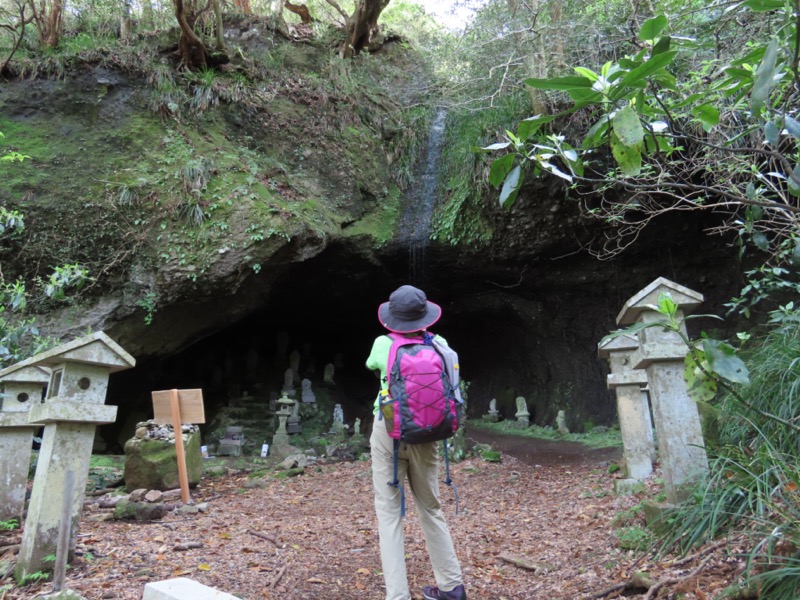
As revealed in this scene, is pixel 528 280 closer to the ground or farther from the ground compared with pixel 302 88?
closer to the ground

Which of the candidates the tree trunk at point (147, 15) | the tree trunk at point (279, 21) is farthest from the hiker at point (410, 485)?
the tree trunk at point (279, 21)

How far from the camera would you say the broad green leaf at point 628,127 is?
143 centimetres

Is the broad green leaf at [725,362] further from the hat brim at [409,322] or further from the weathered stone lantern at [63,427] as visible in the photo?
the weathered stone lantern at [63,427]

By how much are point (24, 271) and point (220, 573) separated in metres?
7.14

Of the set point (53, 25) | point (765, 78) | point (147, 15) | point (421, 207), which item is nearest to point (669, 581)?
point (765, 78)

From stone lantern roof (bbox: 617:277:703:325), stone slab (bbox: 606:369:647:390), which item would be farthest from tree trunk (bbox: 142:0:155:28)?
stone lantern roof (bbox: 617:277:703:325)

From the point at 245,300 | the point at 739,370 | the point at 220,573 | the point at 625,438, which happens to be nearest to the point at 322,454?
the point at 245,300

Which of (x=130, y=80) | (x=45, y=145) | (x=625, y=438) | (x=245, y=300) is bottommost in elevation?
(x=625, y=438)

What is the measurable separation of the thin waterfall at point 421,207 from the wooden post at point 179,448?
6052 mm

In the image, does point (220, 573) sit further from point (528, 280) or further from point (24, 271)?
point (528, 280)

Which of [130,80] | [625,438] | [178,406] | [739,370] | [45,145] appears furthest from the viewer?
[130,80]

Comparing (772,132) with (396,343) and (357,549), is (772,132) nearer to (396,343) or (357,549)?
(396,343)

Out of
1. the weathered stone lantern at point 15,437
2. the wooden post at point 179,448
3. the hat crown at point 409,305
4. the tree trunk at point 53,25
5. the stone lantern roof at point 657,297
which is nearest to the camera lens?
the hat crown at point 409,305

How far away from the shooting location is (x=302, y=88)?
11.1 m
